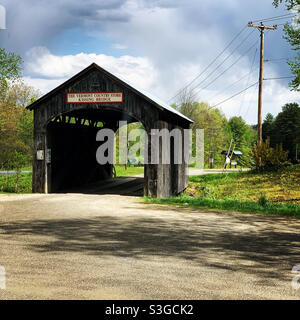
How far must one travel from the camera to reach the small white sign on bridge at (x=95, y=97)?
15.7 m

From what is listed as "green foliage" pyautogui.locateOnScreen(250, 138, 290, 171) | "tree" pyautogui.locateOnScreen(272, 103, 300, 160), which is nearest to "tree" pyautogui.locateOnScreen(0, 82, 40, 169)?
"green foliage" pyautogui.locateOnScreen(250, 138, 290, 171)

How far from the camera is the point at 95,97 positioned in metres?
16.0

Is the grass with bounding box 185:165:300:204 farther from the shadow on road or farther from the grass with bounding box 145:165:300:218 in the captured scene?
the shadow on road

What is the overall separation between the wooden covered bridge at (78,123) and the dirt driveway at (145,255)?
5.08 metres

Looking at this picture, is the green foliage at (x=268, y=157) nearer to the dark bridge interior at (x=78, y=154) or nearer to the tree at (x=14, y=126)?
the dark bridge interior at (x=78, y=154)

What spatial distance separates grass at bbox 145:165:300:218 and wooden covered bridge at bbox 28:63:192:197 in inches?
56.3

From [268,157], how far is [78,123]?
42.2 feet

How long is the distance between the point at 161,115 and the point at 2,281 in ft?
38.1

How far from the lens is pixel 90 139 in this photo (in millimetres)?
21188

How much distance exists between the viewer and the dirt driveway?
15.0 feet

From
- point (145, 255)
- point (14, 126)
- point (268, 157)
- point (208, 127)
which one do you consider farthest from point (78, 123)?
point (208, 127)

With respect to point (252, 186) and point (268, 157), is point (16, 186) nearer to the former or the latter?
point (252, 186)
